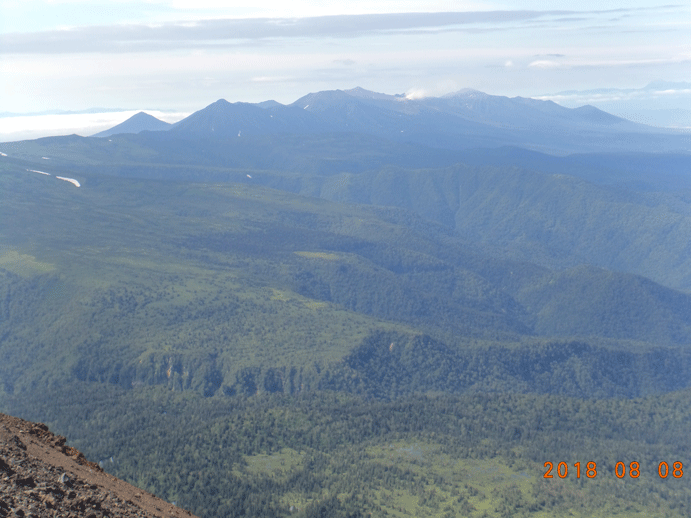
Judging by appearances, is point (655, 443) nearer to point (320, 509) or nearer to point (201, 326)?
point (320, 509)

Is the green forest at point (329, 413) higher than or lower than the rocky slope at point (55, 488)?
lower

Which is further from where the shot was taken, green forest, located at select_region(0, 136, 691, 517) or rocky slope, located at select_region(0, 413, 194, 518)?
green forest, located at select_region(0, 136, 691, 517)

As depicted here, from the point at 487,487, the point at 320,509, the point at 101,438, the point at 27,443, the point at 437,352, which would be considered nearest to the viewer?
the point at 27,443

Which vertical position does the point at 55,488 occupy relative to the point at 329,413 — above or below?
above

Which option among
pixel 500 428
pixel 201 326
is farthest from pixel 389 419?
pixel 201 326

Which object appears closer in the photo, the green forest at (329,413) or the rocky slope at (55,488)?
the rocky slope at (55,488)

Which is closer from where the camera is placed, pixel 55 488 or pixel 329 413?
pixel 55 488

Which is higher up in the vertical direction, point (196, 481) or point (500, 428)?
point (196, 481)

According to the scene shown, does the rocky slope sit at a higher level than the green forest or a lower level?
higher
